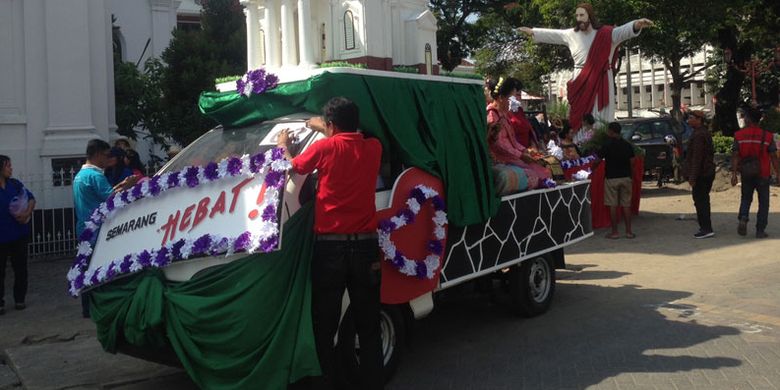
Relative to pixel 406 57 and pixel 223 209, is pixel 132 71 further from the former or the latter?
pixel 223 209

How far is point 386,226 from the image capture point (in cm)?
529

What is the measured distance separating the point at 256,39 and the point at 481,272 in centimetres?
581

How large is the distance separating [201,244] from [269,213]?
52 cm

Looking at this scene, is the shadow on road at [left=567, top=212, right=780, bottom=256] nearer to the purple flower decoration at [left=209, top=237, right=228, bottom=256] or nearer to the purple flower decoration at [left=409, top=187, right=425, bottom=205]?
the purple flower decoration at [left=409, top=187, right=425, bottom=205]

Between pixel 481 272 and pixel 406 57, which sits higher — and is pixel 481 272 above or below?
below

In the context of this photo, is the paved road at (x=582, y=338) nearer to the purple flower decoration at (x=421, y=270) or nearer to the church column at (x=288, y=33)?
the purple flower decoration at (x=421, y=270)

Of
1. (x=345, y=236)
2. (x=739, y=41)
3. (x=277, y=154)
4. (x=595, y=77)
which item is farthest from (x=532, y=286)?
(x=739, y=41)

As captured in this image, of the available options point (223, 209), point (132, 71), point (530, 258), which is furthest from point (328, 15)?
point (132, 71)

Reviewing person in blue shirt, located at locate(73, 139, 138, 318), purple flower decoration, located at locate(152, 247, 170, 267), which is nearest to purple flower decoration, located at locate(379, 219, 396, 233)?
purple flower decoration, located at locate(152, 247, 170, 267)

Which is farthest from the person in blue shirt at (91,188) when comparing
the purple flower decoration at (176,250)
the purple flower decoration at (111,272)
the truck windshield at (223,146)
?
the purple flower decoration at (176,250)

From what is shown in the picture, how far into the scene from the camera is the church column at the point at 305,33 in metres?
9.55

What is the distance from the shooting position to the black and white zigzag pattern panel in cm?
622

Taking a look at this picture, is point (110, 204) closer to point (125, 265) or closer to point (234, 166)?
point (125, 265)

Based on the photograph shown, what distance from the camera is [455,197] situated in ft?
20.0
